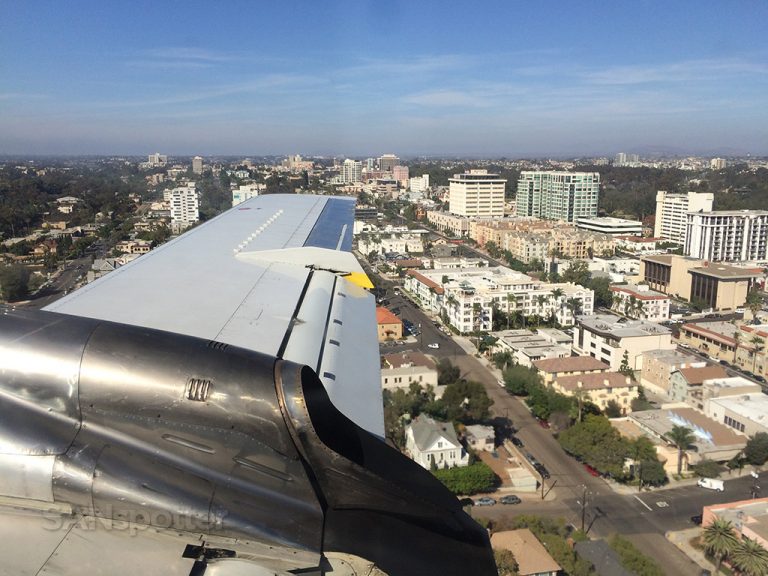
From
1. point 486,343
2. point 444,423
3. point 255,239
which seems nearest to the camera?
point 255,239

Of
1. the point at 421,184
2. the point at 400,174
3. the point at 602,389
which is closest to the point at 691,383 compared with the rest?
the point at 602,389

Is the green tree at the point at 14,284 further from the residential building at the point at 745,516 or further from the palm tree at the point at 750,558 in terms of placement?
the palm tree at the point at 750,558

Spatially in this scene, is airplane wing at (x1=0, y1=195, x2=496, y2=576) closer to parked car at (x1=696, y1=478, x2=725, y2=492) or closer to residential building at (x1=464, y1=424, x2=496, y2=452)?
residential building at (x1=464, y1=424, x2=496, y2=452)

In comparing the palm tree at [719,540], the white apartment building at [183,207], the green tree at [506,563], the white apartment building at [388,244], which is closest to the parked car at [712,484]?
the palm tree at [719,540]

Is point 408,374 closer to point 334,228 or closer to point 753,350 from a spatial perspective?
point 334,228

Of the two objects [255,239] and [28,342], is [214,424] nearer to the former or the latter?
[28,342]

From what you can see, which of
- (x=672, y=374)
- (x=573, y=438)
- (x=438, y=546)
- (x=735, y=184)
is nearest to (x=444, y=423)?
(x=573, y=438)

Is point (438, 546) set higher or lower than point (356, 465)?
lower
